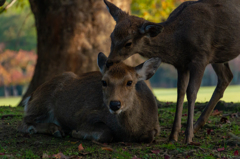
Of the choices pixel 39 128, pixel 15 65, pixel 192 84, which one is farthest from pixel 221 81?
pixel 15 65

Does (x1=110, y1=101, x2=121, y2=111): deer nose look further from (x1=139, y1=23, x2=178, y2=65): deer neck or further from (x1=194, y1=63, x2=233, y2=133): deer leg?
(x1=194, y1=63, x2=233, y2=133): deer leg

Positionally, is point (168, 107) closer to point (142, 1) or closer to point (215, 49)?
point (215, 49)

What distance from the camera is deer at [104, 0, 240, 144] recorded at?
5406 millimetres

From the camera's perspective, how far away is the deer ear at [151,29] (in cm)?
530

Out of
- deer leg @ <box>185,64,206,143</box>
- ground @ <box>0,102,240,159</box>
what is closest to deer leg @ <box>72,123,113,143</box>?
ground @ <box>0,102,240,159</box>

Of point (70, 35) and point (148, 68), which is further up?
point (70, 35)

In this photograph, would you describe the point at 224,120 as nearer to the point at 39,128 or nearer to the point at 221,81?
the point at 221,81

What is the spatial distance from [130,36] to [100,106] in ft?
4.78

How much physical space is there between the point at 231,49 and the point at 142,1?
13.4 meters

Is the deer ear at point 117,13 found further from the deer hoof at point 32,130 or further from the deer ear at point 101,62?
the deer hoof at point 32,130

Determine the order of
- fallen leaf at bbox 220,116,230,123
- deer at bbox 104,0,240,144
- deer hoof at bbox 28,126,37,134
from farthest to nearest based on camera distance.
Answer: fallen leaf at bbox 220,116,230,123 < deer hoof at bbox 28,126,37,134 < deer at bbox 104,0,240,144

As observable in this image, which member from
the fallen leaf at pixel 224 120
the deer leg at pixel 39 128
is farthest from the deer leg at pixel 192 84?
the deer leg at pixel 39 128

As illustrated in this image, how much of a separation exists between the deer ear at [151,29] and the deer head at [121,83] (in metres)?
0.42

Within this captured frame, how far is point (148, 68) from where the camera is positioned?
5637 mm
